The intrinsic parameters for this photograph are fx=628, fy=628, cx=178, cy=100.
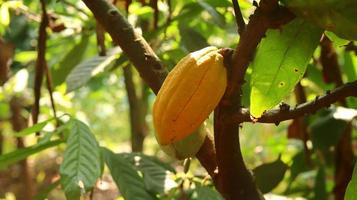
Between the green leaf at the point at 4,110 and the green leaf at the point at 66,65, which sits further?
the green leaf at the point at 4,110

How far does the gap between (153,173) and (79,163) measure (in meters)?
0.21

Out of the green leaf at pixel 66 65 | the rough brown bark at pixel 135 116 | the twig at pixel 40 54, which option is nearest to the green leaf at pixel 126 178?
the twig at pixel 40 54

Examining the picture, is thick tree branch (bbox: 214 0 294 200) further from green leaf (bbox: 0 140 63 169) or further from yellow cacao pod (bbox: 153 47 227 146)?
green leaf (bbox: 0 140 63 169)

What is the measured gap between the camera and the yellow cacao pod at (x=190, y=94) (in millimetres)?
677

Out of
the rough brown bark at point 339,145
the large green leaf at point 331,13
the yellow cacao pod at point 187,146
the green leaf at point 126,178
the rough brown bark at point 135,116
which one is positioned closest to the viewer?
the large green leaf at point 331,13

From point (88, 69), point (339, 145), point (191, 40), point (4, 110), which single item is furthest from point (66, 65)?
point (339, 145)

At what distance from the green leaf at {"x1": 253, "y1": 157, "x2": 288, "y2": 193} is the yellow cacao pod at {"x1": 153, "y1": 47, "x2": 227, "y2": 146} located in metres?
0.55

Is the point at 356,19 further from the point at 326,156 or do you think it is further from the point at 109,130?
the point at 109,130

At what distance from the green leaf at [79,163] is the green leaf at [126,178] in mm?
68

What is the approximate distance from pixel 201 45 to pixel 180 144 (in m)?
0.54

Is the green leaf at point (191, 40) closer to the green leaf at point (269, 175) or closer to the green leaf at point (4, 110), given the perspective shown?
the green leaf at point (269, 175)

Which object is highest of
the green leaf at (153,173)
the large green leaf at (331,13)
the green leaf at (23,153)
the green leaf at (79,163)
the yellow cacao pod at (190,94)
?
the large green leaf at (331,13)

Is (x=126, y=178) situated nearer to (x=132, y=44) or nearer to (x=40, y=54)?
(x=132, y=44)

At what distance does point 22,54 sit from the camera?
5.62ft
